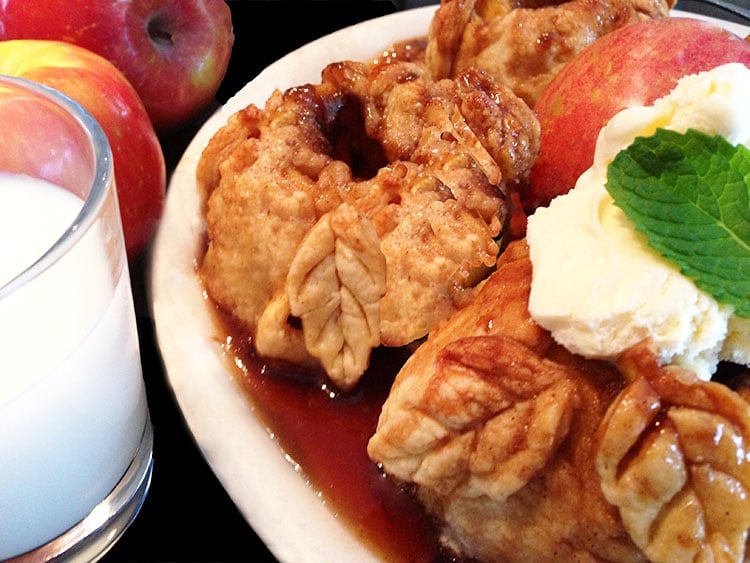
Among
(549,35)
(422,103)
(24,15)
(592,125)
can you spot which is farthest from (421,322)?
(24,15)

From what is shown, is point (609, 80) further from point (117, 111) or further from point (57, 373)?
point (57, 373)

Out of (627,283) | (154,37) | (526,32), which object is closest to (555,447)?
(627,283)

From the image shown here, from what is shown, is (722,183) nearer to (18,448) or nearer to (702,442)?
(702,442)

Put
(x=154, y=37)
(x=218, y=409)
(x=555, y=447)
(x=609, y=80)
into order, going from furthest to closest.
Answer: (x=154, y=37), (x=609, y=80), (x=218, y=409), (x=555, y=447)

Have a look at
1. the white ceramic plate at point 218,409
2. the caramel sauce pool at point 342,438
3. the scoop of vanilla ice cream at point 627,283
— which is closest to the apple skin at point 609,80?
the scoop of vanilla ice cream at point 627,283

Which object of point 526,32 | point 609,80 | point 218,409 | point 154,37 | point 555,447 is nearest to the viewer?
point 555,447
